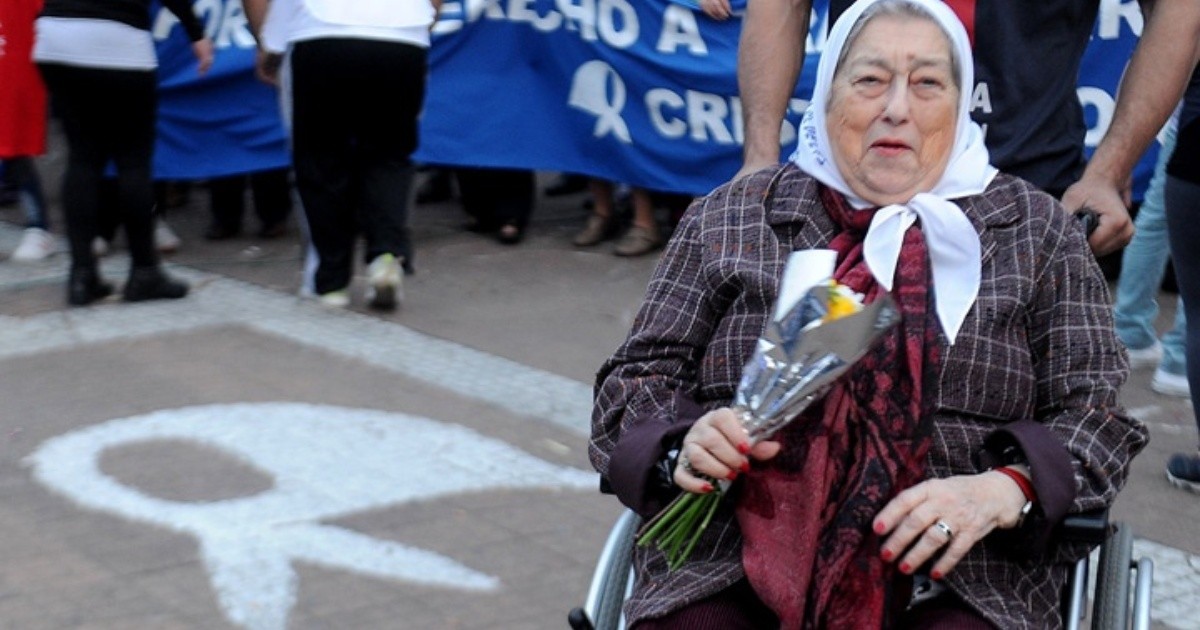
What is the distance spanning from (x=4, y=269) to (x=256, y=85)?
161 centimetres

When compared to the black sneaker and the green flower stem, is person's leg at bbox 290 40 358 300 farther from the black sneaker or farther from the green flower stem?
the green flower stem

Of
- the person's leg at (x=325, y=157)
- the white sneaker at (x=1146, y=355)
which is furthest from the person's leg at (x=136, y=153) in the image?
the white sneaker at (x=1146, y=355)

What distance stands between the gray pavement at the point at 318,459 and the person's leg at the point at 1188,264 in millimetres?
106

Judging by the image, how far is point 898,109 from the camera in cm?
279

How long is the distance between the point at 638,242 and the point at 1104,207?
4.86 m

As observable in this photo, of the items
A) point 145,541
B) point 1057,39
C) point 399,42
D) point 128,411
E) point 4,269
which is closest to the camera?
point 1057,39

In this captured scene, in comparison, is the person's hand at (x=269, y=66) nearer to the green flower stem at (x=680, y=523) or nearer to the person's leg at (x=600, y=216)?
the person's leg at (x=600, y=216)

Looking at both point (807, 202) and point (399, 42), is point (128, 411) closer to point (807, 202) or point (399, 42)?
point (399, 42)

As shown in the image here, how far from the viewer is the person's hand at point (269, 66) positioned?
704 cm

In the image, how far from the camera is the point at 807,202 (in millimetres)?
2865

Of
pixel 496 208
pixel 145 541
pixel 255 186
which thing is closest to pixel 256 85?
pixel 255 186

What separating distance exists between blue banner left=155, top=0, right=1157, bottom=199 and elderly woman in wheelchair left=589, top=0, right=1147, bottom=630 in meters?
4.53

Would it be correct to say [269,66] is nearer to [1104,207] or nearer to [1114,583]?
[1104,207]

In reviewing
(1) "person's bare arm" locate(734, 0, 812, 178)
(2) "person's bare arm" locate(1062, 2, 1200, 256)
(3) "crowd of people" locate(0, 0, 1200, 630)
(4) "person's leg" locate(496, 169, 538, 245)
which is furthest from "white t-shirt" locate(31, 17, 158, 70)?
(2) "person's bare arm" locate(1062, 2, 1200, 256)
